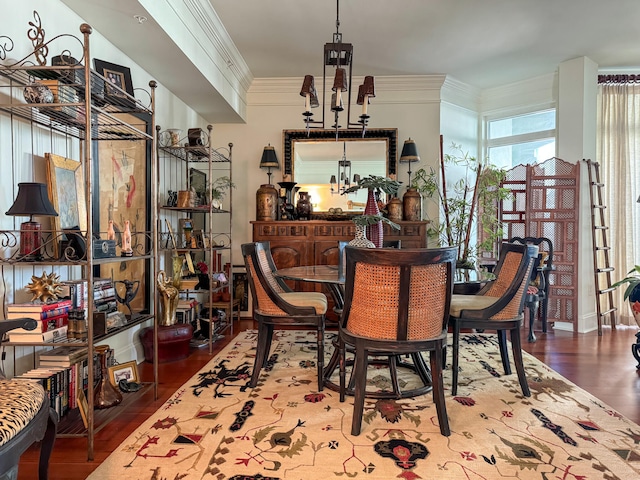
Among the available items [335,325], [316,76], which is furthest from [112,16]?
[335,325]

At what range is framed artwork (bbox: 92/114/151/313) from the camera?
9.34ft

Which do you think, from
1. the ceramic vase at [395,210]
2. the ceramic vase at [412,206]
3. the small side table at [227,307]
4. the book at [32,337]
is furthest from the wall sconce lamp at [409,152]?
the book at [32,337]

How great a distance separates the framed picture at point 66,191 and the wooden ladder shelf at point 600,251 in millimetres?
4885

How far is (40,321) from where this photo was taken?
192 centimetres

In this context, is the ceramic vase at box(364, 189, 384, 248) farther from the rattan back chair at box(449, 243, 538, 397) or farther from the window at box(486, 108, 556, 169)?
the window at box(486, 108, 556, 169)

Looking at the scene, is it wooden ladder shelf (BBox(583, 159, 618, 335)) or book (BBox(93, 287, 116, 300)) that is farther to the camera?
wooden ladder shelf (BBox(583, 159, 618, 335))

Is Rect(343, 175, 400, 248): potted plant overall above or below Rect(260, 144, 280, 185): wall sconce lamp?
below

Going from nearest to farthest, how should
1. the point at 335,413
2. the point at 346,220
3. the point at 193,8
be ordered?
1. the point at 335,413
2. the point at 193,8
3. the point at 346,220

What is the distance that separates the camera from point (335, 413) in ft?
7.59

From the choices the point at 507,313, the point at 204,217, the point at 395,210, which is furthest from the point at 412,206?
the point at 204,217

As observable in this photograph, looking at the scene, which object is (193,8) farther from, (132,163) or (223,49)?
(132,163)

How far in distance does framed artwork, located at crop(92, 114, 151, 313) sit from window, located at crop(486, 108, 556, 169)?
4.44m

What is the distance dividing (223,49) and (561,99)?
3.84 meters

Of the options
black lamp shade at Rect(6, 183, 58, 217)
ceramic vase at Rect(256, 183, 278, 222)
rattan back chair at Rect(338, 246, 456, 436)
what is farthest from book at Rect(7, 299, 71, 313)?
ceramic vase at Rect(256, 183, 278, 222)
